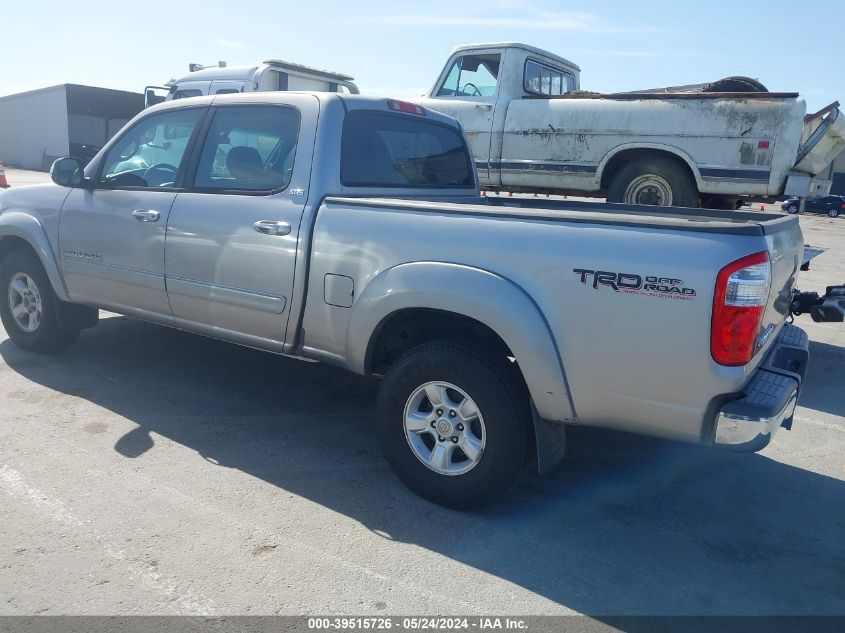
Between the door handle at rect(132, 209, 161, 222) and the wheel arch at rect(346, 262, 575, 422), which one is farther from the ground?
the door handle at rect(132, 209, 161, 222)

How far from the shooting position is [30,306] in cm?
544

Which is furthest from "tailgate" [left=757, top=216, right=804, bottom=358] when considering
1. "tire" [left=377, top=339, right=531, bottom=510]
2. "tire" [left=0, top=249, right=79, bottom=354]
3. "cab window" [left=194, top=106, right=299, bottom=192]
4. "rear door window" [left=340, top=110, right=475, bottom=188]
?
"tire" [left=0, top=249, right=79, bottom=354]

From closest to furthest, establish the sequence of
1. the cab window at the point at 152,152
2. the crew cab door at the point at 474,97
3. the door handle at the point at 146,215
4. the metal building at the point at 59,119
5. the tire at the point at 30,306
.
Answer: the door handle at the point at 146,215 < the cab window at the point at 152,152 < the tire at the point at 30,306 < the crew cab door at the point at 474,97 < the metal building at the point at 59,119

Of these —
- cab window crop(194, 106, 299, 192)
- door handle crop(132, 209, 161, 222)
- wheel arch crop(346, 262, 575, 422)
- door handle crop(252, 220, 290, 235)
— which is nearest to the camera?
wheel arch crop(346, 262, 575, 422)

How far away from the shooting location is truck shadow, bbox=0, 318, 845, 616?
294 cm

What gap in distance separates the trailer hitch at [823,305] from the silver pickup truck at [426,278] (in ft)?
4.13

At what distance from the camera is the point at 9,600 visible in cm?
269

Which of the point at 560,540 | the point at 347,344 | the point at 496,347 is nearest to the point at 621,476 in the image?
the point at 560,540

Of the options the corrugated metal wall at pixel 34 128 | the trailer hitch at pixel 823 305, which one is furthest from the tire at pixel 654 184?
the corrugated metal wall at pixel 34 128

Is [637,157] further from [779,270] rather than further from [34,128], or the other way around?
[34,128]

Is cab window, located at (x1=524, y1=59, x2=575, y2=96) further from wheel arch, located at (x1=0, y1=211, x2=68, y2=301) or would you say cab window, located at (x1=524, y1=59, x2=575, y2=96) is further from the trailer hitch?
wheel arch, located at (x1=0, y1=211, x2=68, y2=301)

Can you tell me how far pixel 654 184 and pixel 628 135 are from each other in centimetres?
61

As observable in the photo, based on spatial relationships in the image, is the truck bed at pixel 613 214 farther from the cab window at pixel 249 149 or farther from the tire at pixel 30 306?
the tire at pixel 30 306

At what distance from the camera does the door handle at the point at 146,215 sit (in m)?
4.46
